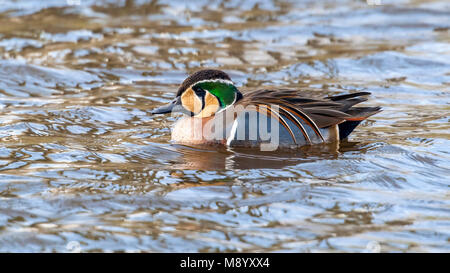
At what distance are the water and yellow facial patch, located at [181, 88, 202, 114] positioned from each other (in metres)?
0.47

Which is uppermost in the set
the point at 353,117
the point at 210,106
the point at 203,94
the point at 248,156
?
the point at 203,94

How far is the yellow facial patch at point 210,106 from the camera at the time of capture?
8.05 m

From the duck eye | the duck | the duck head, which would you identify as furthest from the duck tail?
the duck eye

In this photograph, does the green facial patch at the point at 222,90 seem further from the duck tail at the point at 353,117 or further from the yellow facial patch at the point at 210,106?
the duck tail at the point at 353,117

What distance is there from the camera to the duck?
25.0 feet

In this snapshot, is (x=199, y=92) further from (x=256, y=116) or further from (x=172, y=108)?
(x=256, y=116)

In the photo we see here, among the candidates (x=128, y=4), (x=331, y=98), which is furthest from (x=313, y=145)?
(x=128, y=4)

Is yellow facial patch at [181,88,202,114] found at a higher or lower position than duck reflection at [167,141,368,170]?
higher

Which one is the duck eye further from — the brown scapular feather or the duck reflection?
the duck reflection

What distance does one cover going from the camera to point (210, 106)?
8125mm

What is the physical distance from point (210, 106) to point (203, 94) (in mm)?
178

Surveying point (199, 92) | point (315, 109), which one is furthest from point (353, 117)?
point (199, 92)

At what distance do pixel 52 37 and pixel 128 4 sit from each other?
2.58 meters

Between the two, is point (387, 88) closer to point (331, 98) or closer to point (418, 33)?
point (331, 98)
